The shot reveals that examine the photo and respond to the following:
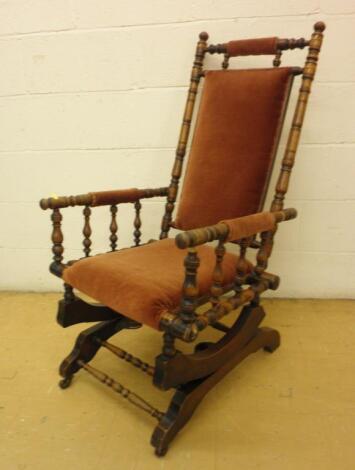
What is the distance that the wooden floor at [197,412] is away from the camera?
1.10m

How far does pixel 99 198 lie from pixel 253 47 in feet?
2.62

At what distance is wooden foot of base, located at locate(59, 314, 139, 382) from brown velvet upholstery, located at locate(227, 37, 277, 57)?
1138 millimetres

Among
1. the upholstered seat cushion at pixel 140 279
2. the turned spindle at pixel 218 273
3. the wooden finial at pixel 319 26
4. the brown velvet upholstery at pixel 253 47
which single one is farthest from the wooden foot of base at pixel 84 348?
the wooden finial at pixel 319 26

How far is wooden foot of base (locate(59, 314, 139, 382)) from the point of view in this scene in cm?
139

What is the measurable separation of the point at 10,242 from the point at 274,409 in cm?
156

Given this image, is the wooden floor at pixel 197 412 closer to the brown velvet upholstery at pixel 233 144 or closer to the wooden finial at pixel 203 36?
the brown velvet upholstery at pixel 233 144

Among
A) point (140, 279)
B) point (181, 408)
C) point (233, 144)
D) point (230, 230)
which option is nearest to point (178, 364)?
point (181, 408)

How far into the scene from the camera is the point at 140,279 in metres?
1.09

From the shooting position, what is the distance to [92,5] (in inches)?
65.6

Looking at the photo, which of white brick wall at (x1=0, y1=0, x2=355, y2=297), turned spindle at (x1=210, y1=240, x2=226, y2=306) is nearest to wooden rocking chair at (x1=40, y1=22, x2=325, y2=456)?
turned spindle at (x1=210, y1=240, x2=226, y2=306)

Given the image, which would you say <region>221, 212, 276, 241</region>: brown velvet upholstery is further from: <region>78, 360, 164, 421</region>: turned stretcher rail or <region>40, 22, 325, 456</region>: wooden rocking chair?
<region>78, 360, 164, 421</region>: turned stretcher rail

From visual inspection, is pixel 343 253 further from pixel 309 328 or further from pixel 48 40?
pixel 48 40

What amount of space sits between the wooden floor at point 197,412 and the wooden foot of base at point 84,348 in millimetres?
56

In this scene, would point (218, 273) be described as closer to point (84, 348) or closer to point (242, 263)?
point (242, 263)
